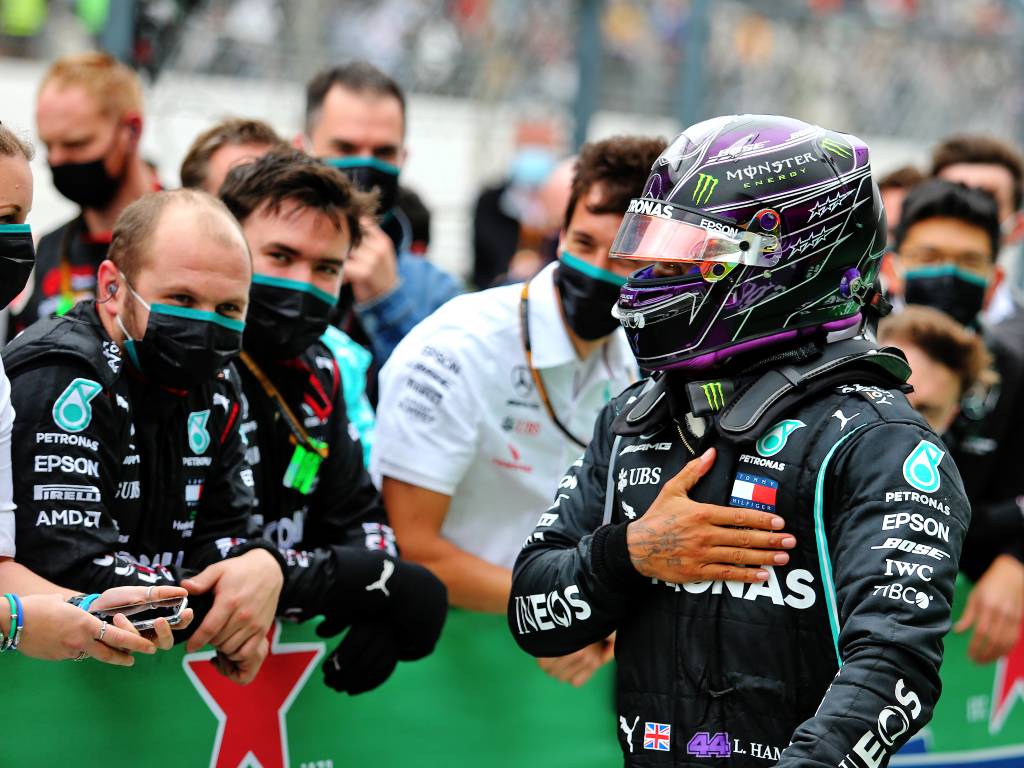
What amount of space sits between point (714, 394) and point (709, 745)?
687mm

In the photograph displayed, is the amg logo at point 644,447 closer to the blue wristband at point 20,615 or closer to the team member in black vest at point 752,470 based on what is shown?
the team member in black vest at point 752,470

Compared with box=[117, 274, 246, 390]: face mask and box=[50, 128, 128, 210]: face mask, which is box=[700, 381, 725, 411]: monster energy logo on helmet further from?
box=[50, 128, 128, 210]: face mask

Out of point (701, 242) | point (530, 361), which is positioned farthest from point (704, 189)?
point (530, 361)

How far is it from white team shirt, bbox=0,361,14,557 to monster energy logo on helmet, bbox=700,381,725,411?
1.42 meters

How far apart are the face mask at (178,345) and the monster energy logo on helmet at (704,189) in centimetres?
114

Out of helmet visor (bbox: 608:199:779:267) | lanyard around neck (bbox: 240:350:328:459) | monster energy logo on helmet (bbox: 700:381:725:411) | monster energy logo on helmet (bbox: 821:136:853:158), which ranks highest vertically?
monster energy logo on helmet (bbox: 821:136:853:158)

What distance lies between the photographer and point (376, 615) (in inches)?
145

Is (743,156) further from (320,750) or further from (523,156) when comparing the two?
(523,156)

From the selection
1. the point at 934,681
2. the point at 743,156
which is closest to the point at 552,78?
the point at 743,156

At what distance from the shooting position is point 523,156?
9.62 m

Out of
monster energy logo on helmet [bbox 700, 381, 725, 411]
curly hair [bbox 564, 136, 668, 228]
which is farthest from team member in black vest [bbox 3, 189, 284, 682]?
curly hair [bbox 564, 136, 668, 228]

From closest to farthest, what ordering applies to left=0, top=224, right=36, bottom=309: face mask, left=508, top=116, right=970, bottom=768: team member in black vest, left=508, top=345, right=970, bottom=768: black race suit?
left=508, top=345, right=970, bottom=768: black race suit < left=508, top=116, right=970, bottom=768: team member in black vest < left=0, top=224, right=36, bottom=309: face mask

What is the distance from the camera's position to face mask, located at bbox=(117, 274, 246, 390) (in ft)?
10.6

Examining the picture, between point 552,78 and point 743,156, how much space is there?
21.1 feet
